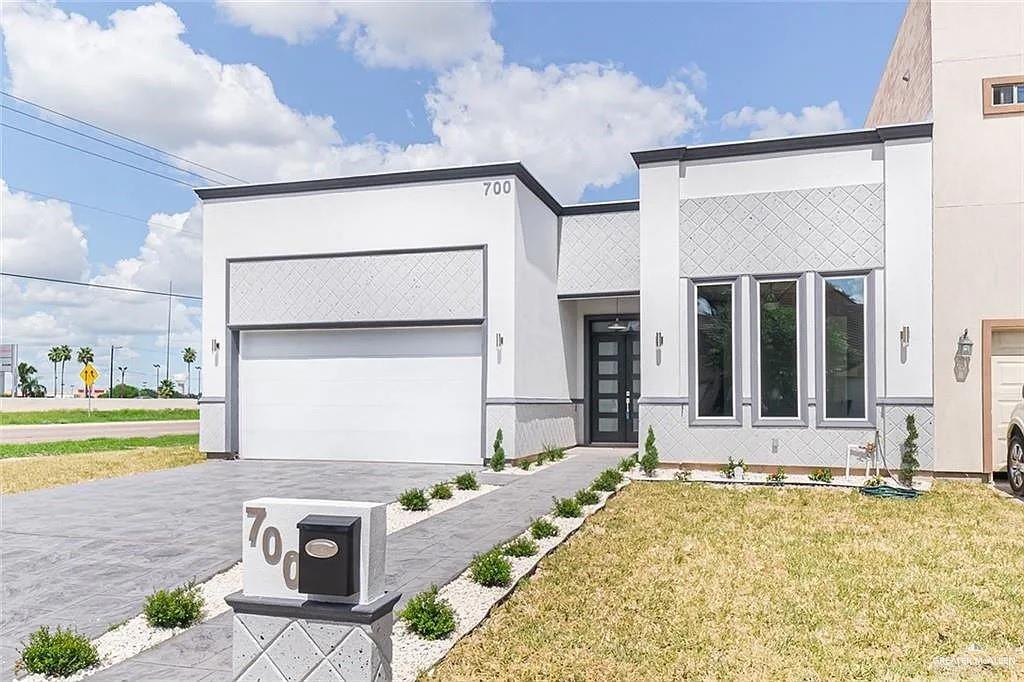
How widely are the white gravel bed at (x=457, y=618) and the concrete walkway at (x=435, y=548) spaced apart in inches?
10.1

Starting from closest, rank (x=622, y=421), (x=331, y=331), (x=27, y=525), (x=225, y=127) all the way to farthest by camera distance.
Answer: (x=27, y=525)
(x=331, y=331)
(x=622, y=421)
(x=225, y=127)

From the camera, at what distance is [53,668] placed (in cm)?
411

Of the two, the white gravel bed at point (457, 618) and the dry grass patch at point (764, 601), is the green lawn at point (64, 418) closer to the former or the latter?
the white gravel bed at point (457, 618)

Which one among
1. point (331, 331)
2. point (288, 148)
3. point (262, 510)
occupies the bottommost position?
point (262, 510)

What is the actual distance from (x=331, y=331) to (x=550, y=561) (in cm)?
869

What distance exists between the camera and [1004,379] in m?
10.9

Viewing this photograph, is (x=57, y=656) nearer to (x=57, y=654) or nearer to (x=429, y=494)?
(x=57, y=654)

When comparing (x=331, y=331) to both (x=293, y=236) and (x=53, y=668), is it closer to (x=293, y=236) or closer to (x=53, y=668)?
(x=293, y=236)

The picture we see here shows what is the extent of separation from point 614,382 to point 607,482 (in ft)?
21.1

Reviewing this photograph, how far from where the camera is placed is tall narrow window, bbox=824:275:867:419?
11273 millimetres

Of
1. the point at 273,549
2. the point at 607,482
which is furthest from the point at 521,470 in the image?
the point at 273,549

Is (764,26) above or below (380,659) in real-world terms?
above

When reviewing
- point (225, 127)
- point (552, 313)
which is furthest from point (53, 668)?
point (225, 127)

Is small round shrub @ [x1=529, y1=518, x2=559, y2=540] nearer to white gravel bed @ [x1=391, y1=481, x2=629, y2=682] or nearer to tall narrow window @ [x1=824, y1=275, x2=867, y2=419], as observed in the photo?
white gravel bed @ [x1=391, y1=481, x2=629, y2=682]
